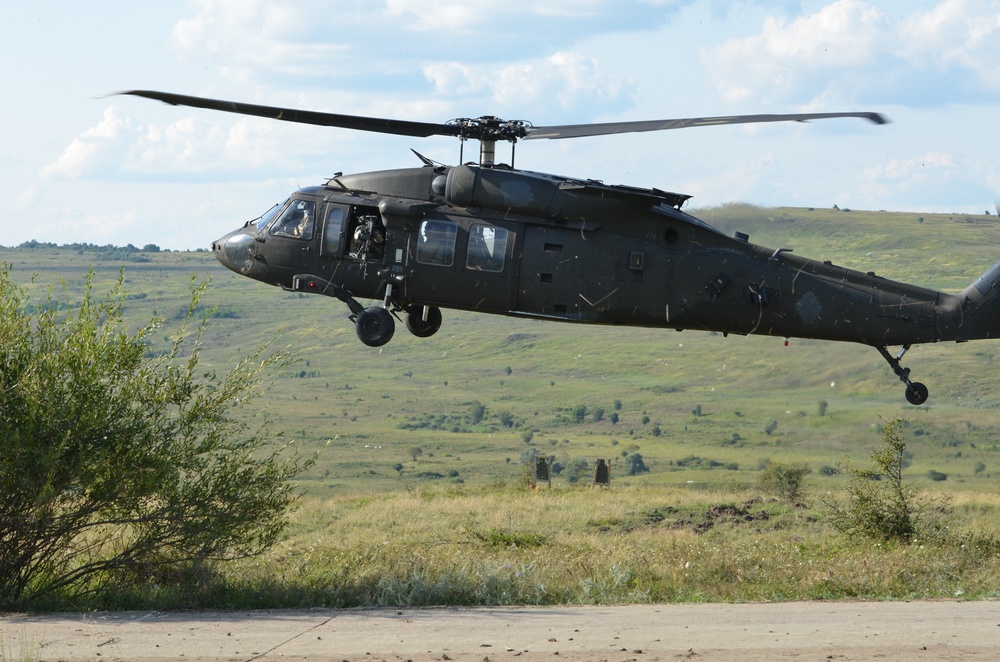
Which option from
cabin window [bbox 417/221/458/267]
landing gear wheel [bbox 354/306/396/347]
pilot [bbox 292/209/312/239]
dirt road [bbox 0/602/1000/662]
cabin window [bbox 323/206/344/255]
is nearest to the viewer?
dirt road [bbox 0/602/1000/662]

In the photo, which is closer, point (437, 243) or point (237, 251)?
point (437, 243)

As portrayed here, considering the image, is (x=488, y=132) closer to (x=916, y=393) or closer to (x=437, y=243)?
(x=437, y=243)

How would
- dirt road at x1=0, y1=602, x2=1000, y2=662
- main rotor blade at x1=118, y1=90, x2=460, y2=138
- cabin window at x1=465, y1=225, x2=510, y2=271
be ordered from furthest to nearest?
cabin window at x1=465, y1=225, x2=510, y2=271, main rotor blade at x1=118, y1=90, x2=460, y2=138, dirt road at x1=0, y1=602, x2=1000, y2=662

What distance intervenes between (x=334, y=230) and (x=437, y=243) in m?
1.83

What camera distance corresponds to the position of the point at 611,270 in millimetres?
18609

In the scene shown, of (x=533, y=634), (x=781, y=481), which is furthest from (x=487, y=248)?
(x=781, y=481)

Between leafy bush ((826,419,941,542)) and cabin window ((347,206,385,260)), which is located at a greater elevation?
cabin window ((347,206,385,260))

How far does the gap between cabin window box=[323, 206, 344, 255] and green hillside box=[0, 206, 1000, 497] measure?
340cm

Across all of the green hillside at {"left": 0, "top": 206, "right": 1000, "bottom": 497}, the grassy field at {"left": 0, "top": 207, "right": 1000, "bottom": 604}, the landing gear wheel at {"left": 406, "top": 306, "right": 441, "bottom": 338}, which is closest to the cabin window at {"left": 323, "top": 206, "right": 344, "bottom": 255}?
the grassy field at {"left": 0, "top": 207, "right": 1000, "bottom": 604}

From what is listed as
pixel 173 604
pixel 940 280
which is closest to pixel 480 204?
pixel 173 604

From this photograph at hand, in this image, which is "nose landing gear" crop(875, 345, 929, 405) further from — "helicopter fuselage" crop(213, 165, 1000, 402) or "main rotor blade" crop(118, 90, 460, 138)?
"main rotor blade" crop(118, 90, 460, 138)

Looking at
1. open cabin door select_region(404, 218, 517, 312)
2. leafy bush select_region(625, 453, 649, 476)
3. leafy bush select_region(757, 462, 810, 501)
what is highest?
open cabin door select_region(404, 218, 517, 312)

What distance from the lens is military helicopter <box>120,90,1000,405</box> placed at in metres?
18.4

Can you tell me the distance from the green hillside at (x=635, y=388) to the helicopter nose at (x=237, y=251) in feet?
11.0
